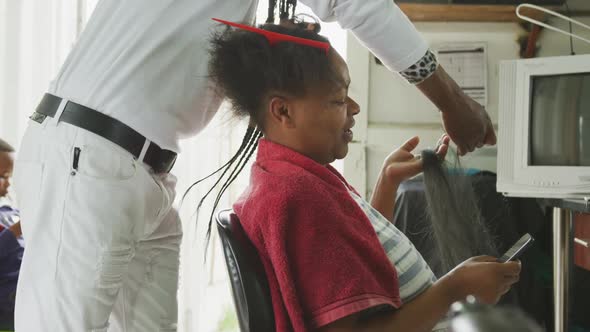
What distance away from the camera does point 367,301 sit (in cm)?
75

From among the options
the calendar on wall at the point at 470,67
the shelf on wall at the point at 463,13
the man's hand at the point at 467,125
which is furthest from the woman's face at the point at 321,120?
the calendar on wall at the point at 470,67

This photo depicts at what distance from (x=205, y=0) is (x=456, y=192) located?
2.37 ft

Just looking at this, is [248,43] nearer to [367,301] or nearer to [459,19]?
[367,301]

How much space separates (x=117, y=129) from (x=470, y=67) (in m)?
2.02

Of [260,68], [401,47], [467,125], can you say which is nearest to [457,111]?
[467,125]

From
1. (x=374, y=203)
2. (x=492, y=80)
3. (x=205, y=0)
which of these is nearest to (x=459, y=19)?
(x=492, y=80)

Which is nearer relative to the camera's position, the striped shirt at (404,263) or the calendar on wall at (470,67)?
the striped shirt at (404,263)

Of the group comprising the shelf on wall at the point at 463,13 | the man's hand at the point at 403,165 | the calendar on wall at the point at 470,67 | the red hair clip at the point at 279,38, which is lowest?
the man's hand at the point at 403,165

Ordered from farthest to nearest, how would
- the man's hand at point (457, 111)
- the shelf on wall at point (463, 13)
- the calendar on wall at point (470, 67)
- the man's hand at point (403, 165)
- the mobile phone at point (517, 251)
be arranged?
1. the calendar on wall at point (470, 67)
2. the shelf on wall at point (463, 13)
3. the man's hand at point (403, 165)
4. the man's hand at point (457, 111)
5. the mobile phone at point (517, 251)

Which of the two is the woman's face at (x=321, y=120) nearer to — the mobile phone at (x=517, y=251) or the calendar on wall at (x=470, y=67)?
the mobile phone at (x=517, y=251)

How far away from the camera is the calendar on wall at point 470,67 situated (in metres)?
2.57

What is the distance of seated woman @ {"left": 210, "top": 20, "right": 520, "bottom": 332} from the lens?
76 cm

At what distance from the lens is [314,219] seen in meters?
0.78

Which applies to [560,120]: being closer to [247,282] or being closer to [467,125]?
[467,125]
